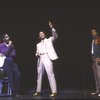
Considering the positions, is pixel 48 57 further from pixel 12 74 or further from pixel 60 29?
pixel 60 29

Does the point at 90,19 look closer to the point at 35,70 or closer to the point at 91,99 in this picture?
the point at 35,70

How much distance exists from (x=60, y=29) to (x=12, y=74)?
202 cm

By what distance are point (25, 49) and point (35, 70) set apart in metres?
0.57

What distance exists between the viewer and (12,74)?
9148 mm

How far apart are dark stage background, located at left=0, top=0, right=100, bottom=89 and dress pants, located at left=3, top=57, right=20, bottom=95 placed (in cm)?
151

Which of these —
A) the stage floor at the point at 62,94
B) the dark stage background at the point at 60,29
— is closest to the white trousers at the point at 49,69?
the stage floor at the point at 62,94

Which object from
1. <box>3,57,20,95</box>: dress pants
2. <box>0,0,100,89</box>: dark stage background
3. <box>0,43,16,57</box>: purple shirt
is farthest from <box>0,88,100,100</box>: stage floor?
<box>0,43,16,57</box>: purple shirt

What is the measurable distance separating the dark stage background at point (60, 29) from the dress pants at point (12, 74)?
4.96 ft

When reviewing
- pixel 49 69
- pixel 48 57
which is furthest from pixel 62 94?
pixel 48 57

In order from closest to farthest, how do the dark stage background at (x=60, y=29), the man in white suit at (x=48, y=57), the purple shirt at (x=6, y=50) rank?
the purple shirt at (x=6, y=50)
the man in white suit at (x=48, y=57)
the dark stage background at (x=60, y=29)

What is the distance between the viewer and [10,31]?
10.5 metres

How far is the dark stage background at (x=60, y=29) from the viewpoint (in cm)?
1052

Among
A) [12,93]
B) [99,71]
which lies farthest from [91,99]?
[12,93]

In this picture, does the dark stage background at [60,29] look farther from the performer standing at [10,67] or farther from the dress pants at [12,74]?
the dress pants at [12,74]
